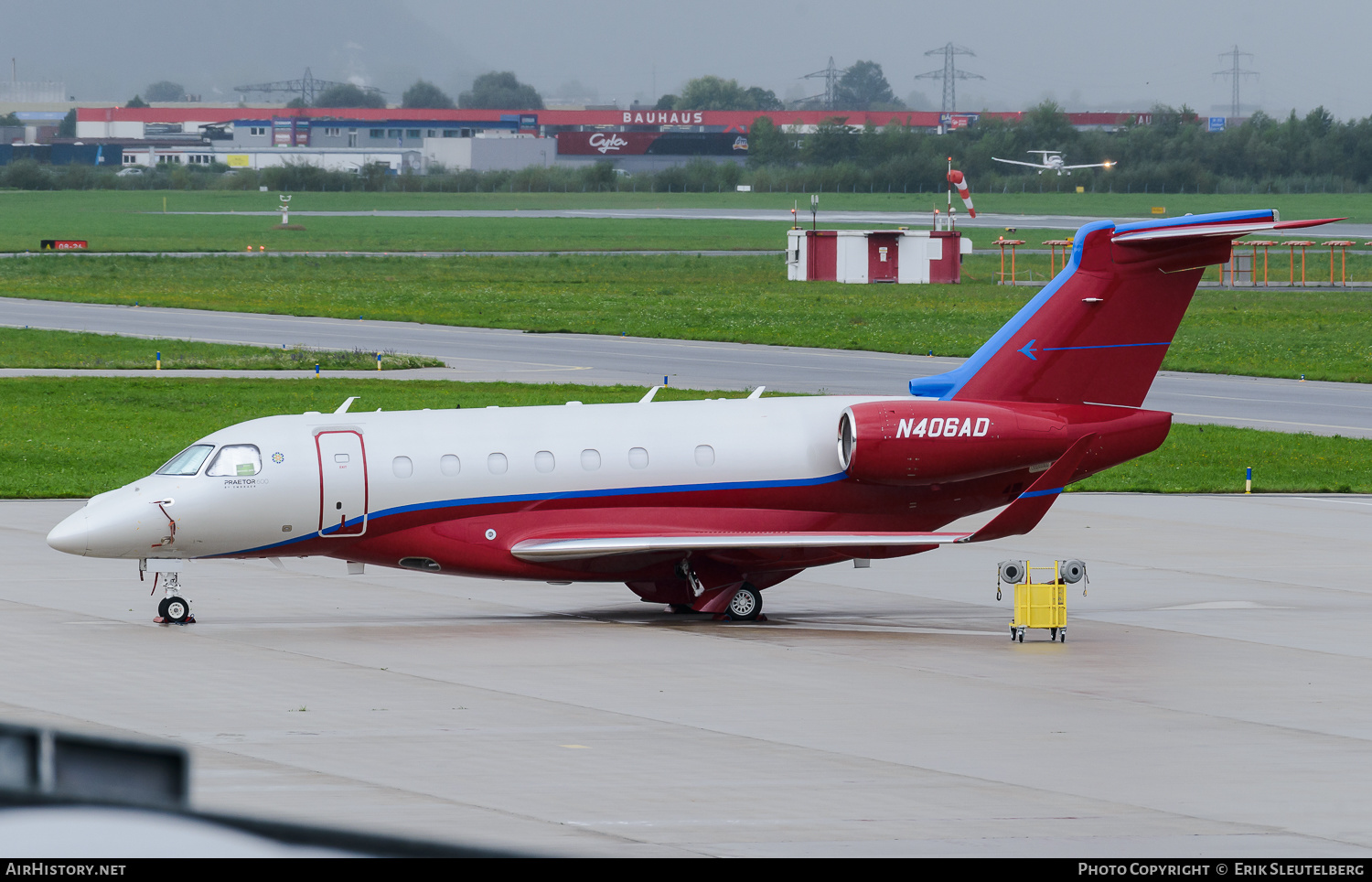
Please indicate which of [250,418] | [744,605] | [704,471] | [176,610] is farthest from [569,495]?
[250,418]

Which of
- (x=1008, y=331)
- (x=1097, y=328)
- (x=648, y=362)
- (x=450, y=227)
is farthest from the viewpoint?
(x=450, y=227)

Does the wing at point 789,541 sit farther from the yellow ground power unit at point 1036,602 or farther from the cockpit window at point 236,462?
the cockpit window at point 236,462

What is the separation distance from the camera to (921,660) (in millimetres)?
21000

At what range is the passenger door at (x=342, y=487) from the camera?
23.1 m

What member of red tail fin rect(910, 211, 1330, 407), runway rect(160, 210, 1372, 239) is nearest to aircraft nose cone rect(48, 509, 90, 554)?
red tail fin rect(910, 211, 1330, 407)

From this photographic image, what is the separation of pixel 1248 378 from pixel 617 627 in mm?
39170

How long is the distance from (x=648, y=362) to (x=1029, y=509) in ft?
120

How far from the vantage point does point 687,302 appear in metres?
81.8

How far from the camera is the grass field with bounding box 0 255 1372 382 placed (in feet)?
216

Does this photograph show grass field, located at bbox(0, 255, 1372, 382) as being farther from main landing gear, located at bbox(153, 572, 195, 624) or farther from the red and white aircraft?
main landing gear, located at bbox(153, 572, 195, 624)

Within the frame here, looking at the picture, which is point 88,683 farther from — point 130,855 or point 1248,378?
point 1248,378

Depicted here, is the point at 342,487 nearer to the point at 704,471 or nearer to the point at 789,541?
the point at 704,471

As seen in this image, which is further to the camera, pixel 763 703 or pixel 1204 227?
pixel 1204 227

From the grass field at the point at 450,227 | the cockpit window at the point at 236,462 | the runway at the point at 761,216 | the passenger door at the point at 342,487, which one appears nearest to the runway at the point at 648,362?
the passenger door at the point at 342,487
